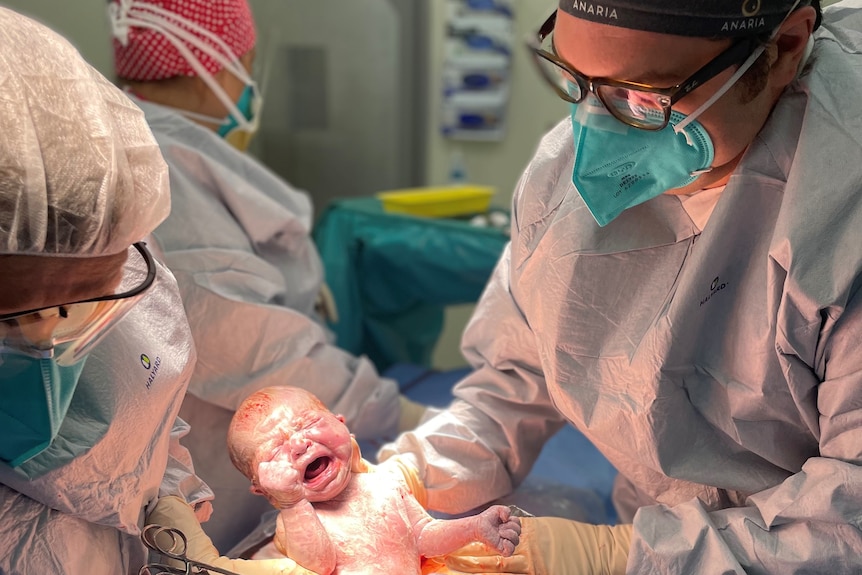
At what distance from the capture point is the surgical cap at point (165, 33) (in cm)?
215

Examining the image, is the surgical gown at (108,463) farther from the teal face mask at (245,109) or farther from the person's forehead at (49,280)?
the teal face mask at (245,109)

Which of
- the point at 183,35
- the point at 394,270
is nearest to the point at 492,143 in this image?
the point at 394,270

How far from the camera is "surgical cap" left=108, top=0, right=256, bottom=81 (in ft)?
7.04

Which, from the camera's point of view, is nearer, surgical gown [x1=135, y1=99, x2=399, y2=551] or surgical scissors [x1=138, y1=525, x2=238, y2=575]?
surgical scissors [x1=138, y1=525, x2=238, y2=575]

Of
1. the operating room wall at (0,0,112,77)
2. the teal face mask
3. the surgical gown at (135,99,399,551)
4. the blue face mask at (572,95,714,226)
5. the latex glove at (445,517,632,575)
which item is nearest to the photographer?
the blue face mask at (572,95,714,226)

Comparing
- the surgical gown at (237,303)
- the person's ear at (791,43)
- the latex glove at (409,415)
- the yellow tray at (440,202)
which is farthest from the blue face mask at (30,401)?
the yellow tray at (440,202)

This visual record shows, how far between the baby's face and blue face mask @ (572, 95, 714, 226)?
647 millimetres

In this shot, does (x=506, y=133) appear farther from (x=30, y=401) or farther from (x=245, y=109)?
(x=30, y=401)

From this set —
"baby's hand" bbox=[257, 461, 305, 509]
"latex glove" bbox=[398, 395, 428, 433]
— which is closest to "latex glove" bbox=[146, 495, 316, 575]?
"baby's hand" bbox=[257, 461, 305, 509]

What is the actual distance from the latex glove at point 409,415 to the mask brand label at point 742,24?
1.53 metres

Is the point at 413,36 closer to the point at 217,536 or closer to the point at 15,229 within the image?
the point at 217,536

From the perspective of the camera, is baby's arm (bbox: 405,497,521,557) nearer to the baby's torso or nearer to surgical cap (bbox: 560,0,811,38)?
the baby's torso

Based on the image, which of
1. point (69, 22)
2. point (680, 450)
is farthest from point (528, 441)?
point (69, 22)

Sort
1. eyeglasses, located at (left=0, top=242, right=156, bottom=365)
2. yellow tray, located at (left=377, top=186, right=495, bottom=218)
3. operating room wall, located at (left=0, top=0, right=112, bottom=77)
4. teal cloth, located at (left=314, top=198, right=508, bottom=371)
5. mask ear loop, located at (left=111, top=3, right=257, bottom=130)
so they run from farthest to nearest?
yellow tray, located at (left=377, top=186, right=495, bottom=218) → operating room wall, located at (left=0, top=0, right=112, bottom=77) → teal cloth, located at (left=314, top=198, right=508, bottom=371) → mask ear loop, located at (left=111, top=3, right=257, bottom=130) → eyeglasses, located at (left=0, top=242, right=156, bottom=365)
